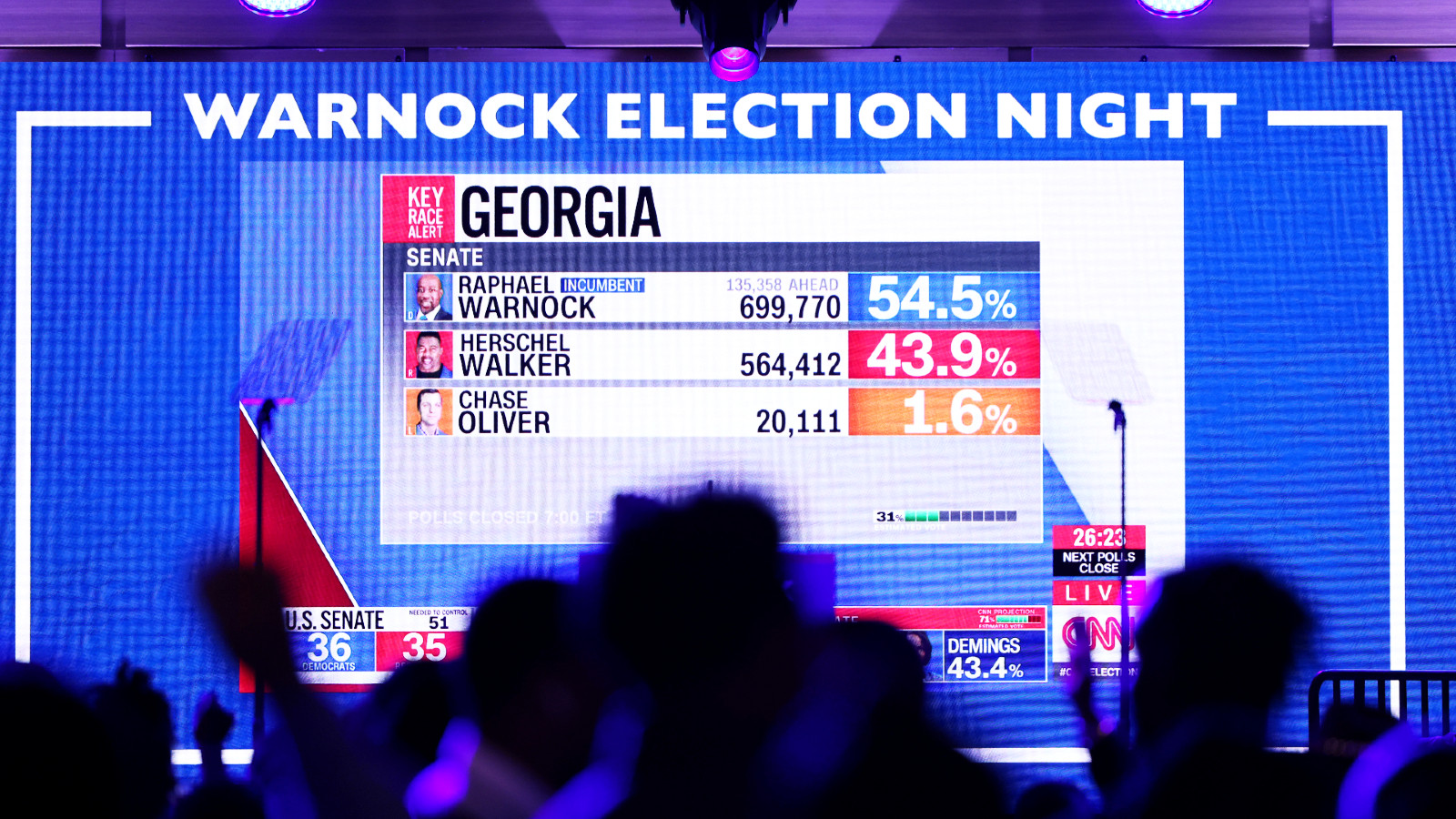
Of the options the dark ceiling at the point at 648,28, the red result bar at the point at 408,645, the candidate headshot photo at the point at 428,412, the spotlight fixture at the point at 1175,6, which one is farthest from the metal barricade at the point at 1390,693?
the candidate headshot photo at the point at 428,412

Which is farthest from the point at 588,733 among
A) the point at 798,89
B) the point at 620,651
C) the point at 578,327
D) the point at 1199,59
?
the point at 1199,59

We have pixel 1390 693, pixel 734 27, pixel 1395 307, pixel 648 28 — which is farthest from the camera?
pixel 648 28

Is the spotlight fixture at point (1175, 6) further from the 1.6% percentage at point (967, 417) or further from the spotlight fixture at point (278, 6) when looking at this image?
the spotlight fixture at point (278, 6)

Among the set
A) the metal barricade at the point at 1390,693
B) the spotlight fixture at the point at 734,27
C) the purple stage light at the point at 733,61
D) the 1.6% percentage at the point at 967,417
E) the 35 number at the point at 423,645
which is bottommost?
the metal barricade at the point at 1390,693

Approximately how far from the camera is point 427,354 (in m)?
3.99

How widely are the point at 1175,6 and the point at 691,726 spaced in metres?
3.79

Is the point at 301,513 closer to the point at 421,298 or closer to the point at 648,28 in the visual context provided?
the point at 421,298

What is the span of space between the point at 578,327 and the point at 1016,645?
6.02 ft

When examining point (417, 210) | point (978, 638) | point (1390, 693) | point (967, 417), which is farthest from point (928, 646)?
point (417, 210)

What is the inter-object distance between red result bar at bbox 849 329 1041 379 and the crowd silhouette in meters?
2.55

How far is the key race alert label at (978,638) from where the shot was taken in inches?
156

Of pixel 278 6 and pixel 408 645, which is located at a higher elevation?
pixel 278 6

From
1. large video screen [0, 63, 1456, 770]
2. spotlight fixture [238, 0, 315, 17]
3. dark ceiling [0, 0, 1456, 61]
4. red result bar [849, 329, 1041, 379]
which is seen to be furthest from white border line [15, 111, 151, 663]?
red result bar [849, 329, 1041, 379]

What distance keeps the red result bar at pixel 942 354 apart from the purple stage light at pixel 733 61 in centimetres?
94
